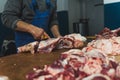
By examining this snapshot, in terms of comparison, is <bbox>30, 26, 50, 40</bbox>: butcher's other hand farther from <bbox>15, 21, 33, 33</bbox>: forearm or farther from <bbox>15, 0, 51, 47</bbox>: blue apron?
<bbox>15, 0, 51, 47</bbox>: blue apron

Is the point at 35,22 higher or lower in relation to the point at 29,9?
lower

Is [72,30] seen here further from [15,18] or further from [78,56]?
[78,56]

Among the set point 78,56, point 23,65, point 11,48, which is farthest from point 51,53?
point 11,48

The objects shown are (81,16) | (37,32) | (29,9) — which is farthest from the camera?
(81,16)

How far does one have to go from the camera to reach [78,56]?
4.32ft

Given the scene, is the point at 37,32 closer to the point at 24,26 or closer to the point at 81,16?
the point at 24,26

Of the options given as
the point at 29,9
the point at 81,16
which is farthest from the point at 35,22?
the point at 81,16

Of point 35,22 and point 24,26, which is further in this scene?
point 35,22

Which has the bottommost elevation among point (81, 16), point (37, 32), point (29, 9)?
point (81, 16)

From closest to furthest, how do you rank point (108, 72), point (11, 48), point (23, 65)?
1. point (108, 72)
2. point (23, 65)
3. point (11, 48)

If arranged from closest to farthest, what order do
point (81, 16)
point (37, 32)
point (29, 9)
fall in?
point (37, 32) < point (29, 9) < point (81, 16)

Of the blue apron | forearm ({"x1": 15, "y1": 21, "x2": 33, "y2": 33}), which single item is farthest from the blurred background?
→ forearm ({"x1": 15, "y1": 21, "x2": 33, "y2": 33})

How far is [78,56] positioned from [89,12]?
389 cm

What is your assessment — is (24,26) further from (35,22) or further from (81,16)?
(81,16)
